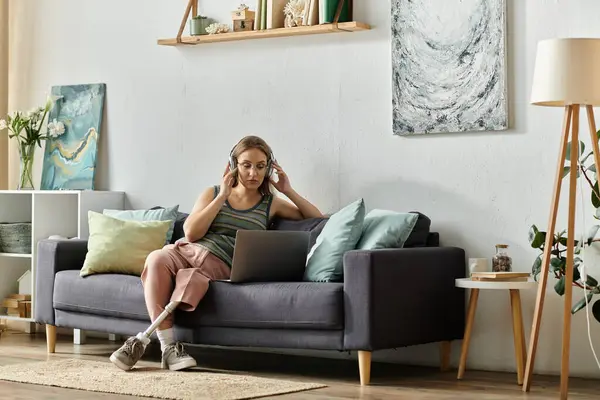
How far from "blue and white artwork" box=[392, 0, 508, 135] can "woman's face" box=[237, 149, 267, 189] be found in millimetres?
687

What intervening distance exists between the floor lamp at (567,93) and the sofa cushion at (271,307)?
854 millimetres

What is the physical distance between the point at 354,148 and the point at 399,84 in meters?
0.42

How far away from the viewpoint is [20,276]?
6793mm

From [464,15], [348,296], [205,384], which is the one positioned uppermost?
[464,15]

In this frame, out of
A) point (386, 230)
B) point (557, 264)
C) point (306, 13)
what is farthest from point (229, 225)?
point (557, 264)

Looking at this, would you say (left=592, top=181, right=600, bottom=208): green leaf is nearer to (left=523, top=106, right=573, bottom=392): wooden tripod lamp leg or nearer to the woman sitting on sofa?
(left=523, top=106, right=573, bottom=392): wooden tripod lamp leg

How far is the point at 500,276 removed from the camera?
188 inches

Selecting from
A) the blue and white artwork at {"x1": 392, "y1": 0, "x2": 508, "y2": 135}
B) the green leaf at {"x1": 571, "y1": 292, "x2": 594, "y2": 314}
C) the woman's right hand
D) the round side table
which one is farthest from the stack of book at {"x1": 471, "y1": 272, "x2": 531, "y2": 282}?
the woman's right hand

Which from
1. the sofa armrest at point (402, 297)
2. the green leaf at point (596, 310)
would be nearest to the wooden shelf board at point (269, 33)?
the sofa armrest at point (402, 297)

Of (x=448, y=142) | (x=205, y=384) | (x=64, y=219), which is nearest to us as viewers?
(x=205, y=384)

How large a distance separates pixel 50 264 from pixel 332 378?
173 cm

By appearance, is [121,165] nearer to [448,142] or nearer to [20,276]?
[20,276]

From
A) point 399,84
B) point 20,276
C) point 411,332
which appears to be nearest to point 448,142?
point 399,84

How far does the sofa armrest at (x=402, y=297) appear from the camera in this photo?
4578mm
